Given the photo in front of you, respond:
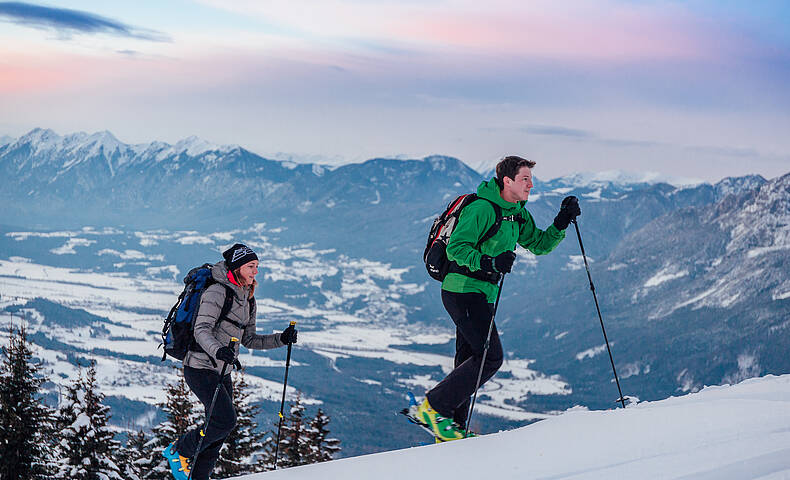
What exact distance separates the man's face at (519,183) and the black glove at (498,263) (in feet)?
1.85

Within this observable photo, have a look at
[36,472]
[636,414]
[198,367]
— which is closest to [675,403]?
[636,414]

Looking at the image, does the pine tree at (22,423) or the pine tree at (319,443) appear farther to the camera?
the pine tree at (319,443)

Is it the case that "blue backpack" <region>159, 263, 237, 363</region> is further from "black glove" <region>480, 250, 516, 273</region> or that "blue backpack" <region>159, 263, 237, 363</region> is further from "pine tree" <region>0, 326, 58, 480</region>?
"pine tree" <region>0, 326, 58, 480</region>

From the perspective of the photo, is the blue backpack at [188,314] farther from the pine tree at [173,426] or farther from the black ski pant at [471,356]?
the pine tree at [173,426]

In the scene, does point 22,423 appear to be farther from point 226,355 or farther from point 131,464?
point 226,355

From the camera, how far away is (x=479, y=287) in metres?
6.23

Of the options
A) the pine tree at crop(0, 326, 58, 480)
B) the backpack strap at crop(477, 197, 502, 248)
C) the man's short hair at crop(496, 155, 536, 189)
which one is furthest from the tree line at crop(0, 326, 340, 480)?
the man's short hair at crop(496, 155, 536, 189)

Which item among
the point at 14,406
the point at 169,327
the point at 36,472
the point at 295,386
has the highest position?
the point at 169,327

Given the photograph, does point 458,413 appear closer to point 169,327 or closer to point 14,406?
point 169,327

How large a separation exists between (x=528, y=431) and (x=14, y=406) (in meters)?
11.2

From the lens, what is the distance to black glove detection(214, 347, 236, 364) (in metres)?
5.73

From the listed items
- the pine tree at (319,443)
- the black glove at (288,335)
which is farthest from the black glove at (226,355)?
the pine tree at (319,443)

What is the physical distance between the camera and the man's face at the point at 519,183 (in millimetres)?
6207

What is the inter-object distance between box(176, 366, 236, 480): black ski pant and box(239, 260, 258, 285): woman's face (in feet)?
2.99
